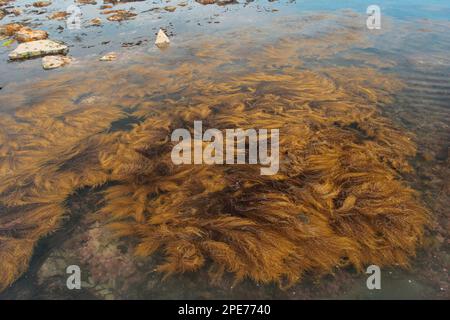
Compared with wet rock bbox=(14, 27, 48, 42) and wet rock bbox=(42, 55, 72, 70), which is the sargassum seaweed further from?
wet rock bbox=(14, 27, 48, 42)

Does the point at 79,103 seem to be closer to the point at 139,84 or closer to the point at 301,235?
the point at 139,84

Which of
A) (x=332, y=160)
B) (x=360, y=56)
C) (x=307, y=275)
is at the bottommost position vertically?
(x=307, y=275)

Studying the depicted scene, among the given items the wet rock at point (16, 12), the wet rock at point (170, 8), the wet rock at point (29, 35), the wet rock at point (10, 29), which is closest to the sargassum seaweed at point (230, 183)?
the wet rock at point (29, 35)

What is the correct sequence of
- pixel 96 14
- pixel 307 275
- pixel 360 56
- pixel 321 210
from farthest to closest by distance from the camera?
pixel 96 14, pixel 360 56, pixel 321 210, pixel 307 275

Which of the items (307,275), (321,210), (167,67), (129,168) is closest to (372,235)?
→ (321,210)

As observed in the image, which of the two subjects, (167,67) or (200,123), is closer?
(200,123)
